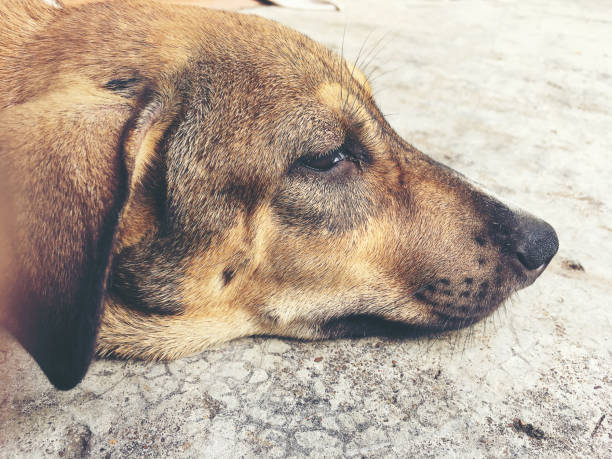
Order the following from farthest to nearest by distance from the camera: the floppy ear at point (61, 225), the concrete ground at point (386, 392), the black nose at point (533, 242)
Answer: the black nose at point (533, 242) → the concrete ground at point (386, 392) → the floppy ear at point (61, 225)

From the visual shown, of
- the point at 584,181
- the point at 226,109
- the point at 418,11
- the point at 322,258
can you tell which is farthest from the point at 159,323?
the point at 418,11

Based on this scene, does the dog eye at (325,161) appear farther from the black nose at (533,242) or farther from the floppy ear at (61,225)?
the black nose at (533,242)

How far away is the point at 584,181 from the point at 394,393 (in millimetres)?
2555

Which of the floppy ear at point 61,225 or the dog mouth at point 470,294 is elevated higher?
the floppy ear at point 61,225

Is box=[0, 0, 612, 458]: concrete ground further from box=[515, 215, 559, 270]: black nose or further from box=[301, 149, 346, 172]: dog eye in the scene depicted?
box=[301, 149, 346, 172]: dog eye

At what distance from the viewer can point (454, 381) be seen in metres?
2.63

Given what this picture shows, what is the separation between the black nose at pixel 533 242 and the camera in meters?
2.71

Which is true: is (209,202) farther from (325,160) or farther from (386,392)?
(386,392)

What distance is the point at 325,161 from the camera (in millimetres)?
2625

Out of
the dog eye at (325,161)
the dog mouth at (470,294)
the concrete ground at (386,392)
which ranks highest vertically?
the dog eye at (325,161)

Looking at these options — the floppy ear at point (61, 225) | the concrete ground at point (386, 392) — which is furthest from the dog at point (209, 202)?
the concrete ground at point (386, 392)

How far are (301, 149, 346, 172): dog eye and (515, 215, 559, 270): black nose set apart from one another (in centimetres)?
89

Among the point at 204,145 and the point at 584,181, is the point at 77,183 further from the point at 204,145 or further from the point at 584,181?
the point at 584,181

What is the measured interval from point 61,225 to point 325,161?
3.73ft
